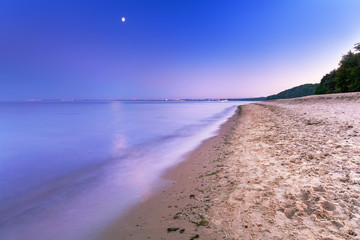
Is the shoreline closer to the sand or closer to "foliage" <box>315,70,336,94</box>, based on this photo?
the sand

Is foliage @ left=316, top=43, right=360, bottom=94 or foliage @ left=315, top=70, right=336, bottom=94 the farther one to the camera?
foliage @ left=315, top=70, right=336, bottom=94

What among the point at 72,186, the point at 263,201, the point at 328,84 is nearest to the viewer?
the point at 263,201

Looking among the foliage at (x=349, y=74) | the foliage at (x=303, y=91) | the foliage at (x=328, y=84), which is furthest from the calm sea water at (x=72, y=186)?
the foliage at (x=303, y=91)

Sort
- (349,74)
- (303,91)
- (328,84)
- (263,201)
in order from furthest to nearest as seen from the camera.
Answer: (303,91), (328,84), (349,74), (263,201)

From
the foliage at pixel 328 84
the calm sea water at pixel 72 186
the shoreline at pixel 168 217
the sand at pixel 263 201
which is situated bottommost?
the calm sea water at pixel 72 186

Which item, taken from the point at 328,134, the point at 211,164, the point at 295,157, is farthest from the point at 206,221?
the point at 328,134

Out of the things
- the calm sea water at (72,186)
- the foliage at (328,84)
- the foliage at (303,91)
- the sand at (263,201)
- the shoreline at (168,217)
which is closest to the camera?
the sand at (263,201)

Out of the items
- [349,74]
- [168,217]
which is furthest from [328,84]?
[168,217]

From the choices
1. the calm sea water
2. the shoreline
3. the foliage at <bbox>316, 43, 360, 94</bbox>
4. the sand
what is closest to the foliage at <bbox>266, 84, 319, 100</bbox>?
the foliage at <bbox>316, 43, 360, 94</bbox>

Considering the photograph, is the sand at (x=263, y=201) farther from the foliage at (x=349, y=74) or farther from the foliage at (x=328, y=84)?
the foliage at (x=328, y=84)

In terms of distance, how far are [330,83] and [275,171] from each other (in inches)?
2298

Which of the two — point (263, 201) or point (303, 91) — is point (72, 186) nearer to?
point (263, 201)

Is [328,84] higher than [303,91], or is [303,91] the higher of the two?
[303,91]

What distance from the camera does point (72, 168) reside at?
25.8 feet
